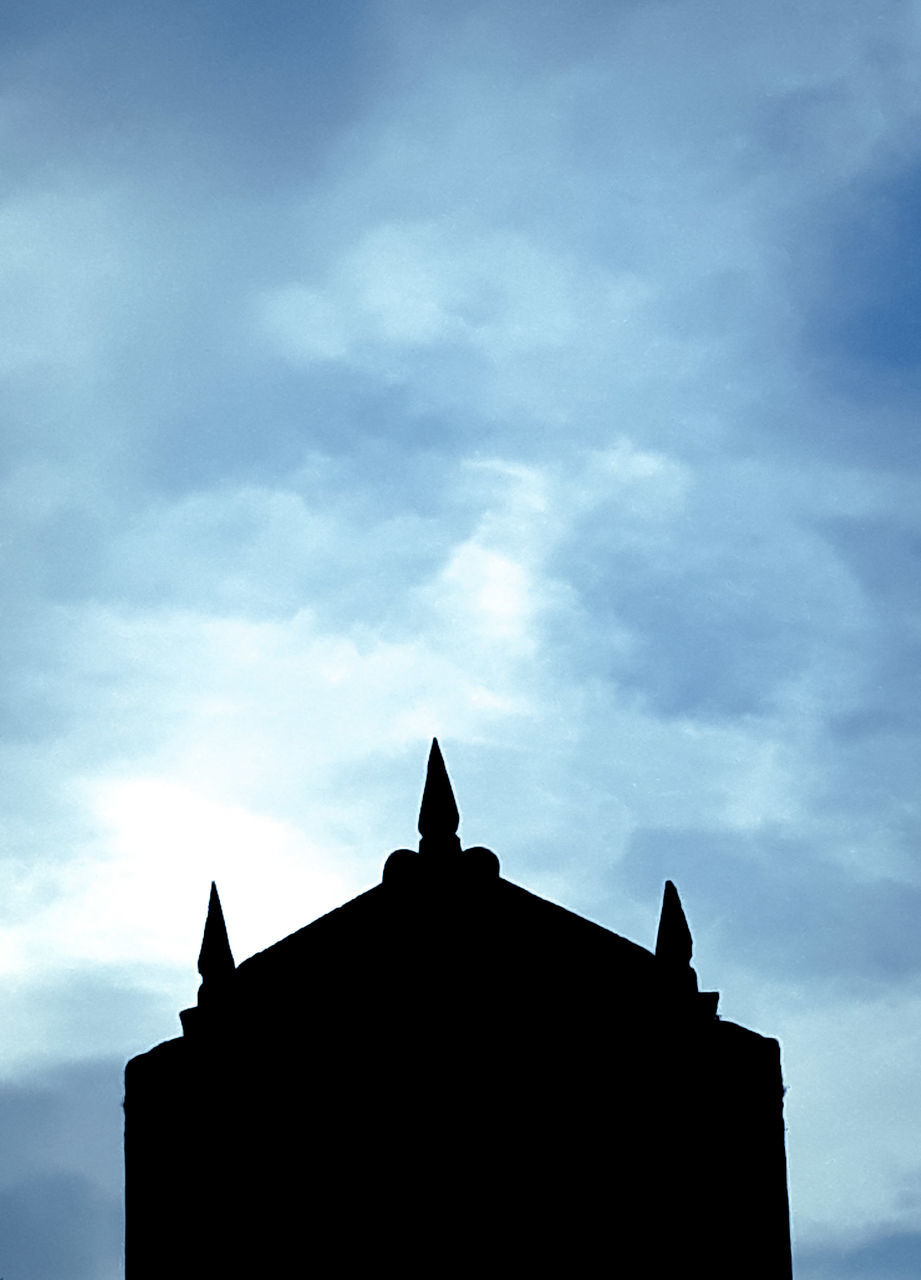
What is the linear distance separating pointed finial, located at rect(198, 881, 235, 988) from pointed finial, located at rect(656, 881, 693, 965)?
15.9ft

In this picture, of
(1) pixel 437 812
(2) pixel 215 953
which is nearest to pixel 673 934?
(1) pixel 437 812

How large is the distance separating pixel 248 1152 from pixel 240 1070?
0.86m

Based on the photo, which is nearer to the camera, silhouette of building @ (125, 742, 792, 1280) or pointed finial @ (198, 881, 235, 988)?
silhouette of building @ (125, 742, 792, 1280)

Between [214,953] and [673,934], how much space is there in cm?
518

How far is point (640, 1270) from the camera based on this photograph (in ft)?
46.7

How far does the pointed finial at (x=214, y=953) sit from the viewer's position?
15.7m

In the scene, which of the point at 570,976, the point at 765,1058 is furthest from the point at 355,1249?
the point at 765,1058

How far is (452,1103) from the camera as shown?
14.9 m

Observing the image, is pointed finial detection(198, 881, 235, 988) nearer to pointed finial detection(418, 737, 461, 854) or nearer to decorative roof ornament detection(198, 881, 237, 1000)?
decorative roof ornament detection(198, 881, 237, 1000)

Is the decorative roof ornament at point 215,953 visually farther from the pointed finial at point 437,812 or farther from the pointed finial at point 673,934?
the pointed finial at point 673,934

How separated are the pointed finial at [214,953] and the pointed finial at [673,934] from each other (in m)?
4.85

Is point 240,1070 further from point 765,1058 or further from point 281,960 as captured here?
point 765,1058

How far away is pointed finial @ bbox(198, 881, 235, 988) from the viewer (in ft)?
51.6

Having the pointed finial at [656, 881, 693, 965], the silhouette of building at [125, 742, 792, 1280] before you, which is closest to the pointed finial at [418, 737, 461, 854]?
the silhouette of building at [125, 742, 792, 1280]
